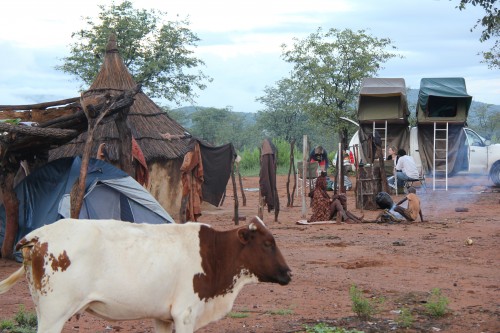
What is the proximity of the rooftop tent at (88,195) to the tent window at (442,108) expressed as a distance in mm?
15246

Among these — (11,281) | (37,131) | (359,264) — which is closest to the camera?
(11,281)

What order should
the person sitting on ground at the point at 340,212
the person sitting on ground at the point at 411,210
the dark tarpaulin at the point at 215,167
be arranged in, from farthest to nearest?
the dark tarpaulin at the point at 215,167
the person sitting on ground at the point at 340,212
the person sitting on ground at the point at 411,210

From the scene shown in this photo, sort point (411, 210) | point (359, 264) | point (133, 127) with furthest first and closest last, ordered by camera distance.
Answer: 1. point (133, 127)
2. point (411, 210)
3. point (359, 264)

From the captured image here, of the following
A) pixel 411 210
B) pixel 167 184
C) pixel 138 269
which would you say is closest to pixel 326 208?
pixel 411 210

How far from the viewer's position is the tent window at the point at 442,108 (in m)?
26.7

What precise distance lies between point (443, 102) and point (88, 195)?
1659 cm

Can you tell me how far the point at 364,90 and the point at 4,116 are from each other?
1548 cm

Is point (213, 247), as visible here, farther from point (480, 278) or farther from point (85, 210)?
point (85, 210)

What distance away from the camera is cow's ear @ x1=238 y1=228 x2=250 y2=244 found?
259 inches

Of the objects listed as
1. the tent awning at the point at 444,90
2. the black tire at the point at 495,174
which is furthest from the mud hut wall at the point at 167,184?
the black tire at the point at 495,174

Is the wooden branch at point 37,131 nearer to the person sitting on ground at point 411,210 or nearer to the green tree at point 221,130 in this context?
the person sitting on ground at point 411,210

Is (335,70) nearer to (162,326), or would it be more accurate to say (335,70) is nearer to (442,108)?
(442,108)

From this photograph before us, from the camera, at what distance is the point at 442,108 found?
26.9 m

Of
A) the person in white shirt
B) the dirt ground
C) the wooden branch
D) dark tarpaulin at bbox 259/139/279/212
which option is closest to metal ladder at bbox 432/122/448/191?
the person in white shirt
